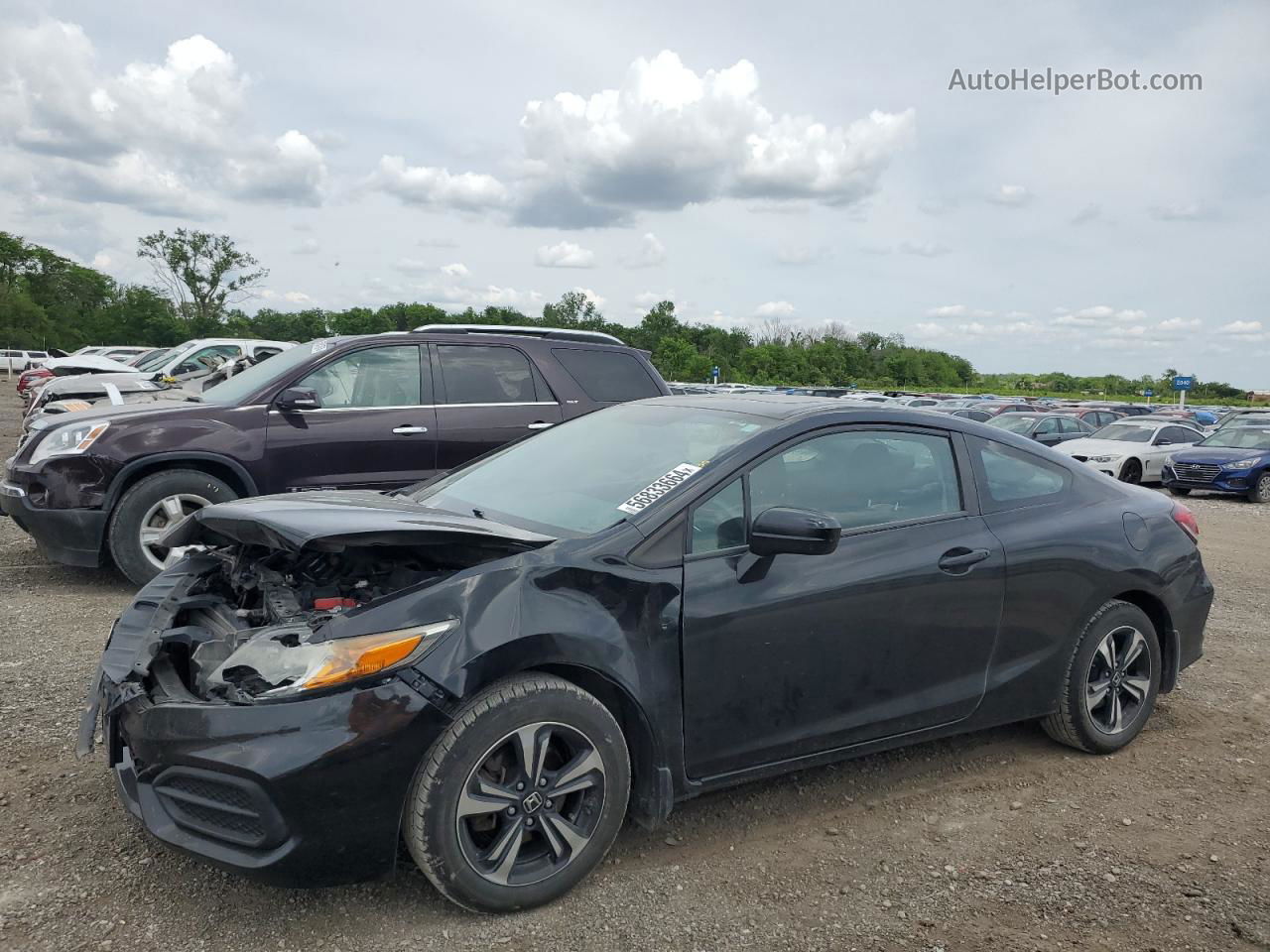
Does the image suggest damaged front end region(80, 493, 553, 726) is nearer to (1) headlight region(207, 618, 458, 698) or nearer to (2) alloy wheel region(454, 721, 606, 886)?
(1) headlight region(207, 618, 458, 698)

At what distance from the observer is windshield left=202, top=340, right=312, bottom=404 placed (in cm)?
Result: 706

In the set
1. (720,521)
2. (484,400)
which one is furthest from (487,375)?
(720,521)

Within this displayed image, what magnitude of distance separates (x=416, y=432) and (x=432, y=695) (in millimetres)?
4717

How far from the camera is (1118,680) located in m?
4.33

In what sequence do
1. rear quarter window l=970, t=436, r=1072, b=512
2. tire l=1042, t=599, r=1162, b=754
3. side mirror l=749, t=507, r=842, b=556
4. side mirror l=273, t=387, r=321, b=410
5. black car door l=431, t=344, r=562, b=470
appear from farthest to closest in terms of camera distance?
1. black car door l=431, t=344, r=562, b=470
2. side mirror l=273, t=387, r=321, b=410
3. tire l=1042, t=599, r=1162, b=754
4. rear quarter window l=970, t=436, r=1072, b=512
5. side mirror l=749, t=507, r=842, b=556

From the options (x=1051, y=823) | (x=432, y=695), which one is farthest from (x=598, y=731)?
(x=1051, y=823)

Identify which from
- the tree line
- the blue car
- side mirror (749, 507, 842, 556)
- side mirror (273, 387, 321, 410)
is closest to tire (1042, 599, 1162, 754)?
side mirror (749, 507, 842, 556)

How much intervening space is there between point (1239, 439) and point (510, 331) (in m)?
16.1

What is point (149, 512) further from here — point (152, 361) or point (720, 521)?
point (152, 361)

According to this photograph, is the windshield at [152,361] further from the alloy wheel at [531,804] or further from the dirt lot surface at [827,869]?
the alloy wheel at [531,804]

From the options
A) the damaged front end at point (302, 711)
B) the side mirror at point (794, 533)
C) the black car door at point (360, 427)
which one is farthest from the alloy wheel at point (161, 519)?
the side mirror at point (794, 533)

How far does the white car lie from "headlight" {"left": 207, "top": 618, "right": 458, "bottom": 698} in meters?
18.8

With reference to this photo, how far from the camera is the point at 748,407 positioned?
3951 millimetres

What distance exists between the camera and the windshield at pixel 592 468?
11.4 feet
